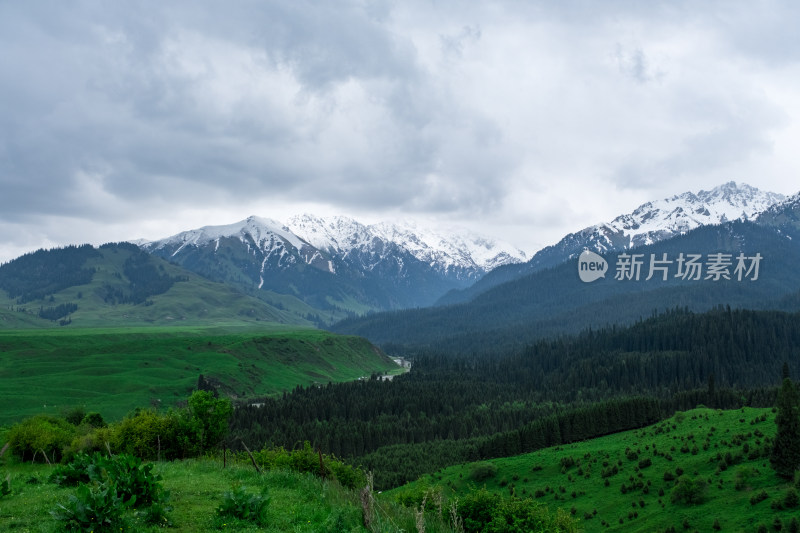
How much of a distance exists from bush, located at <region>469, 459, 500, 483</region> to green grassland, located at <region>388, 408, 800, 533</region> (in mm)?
251

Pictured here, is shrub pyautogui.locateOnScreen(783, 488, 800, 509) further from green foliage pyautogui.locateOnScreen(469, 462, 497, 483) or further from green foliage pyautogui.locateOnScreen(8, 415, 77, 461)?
green foliage pyautogui.locateOnScreen(8, 415, 77, 461)

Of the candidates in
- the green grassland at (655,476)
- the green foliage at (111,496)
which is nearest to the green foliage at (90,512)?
the green foliage at (111,496)

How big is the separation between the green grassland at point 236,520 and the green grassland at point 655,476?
154ft

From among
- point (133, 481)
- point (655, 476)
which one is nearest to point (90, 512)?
point (133, 481)

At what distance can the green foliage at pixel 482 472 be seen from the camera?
136m

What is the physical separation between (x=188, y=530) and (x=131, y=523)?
2393 millimetres

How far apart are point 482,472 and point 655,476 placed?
43.5 metres

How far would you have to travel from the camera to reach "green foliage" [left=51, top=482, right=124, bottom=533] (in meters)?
20.8

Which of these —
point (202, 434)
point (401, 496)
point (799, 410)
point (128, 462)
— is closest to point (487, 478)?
point (401, 496)

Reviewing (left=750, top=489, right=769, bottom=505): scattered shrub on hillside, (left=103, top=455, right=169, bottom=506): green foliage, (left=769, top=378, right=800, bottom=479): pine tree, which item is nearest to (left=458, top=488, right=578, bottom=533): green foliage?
(left=750, top=489, right=769, bottom=505): scattered shrub on hillside

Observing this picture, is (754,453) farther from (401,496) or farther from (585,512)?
(401,496)

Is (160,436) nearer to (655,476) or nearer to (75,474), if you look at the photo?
(75,474)

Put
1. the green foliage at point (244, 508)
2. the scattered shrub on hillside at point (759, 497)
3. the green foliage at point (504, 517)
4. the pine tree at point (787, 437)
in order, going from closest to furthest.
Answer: the green foliage at point (244, 508), the green foliage at point (504, 517), the scattered shrub on hillside at point (759, 497), the pine tree at point (787, 437)

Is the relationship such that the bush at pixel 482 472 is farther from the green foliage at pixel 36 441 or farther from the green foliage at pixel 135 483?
the green foliage at pixel 135 483
